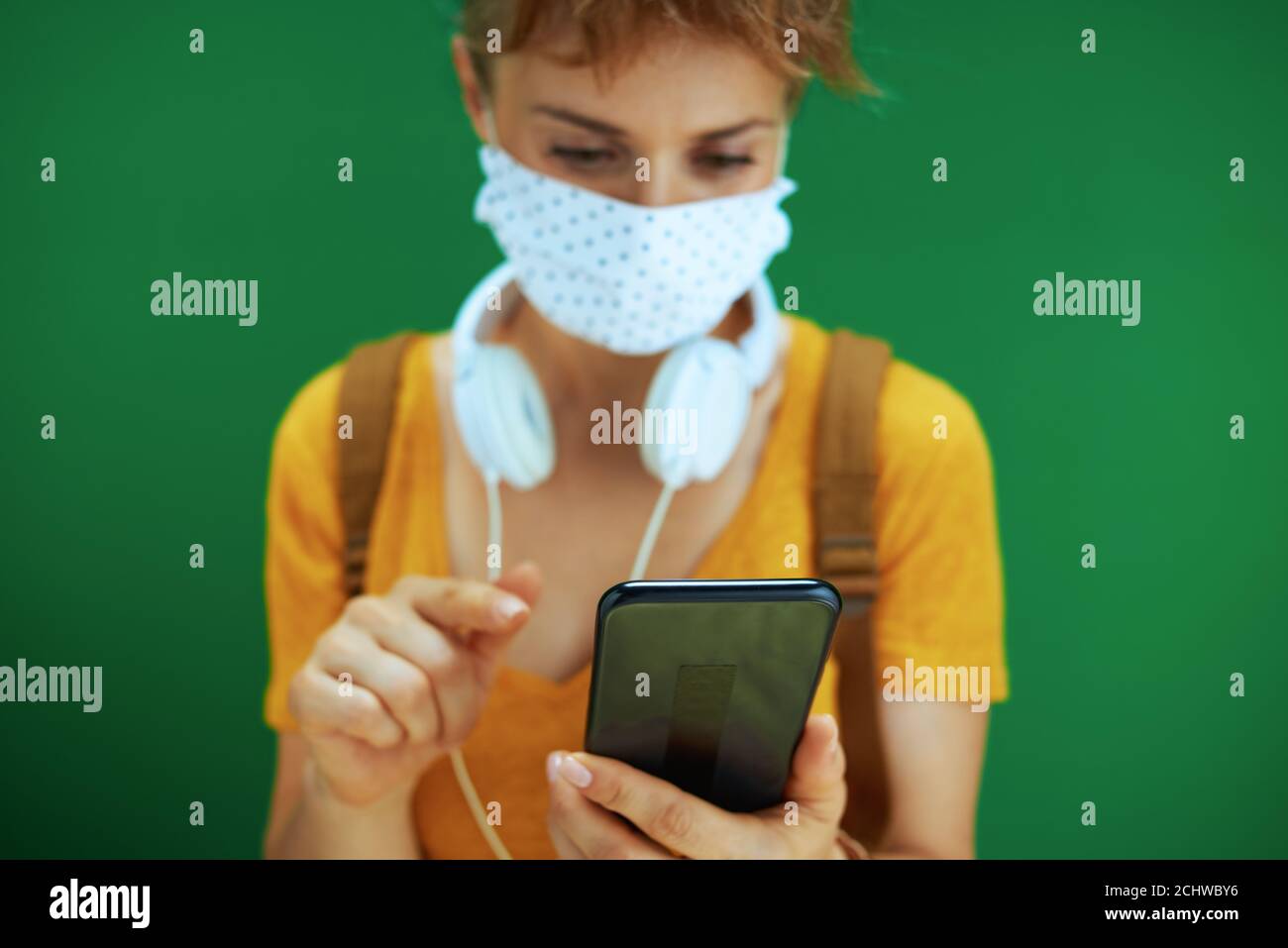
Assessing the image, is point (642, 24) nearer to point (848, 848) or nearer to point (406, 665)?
point (406, 665)

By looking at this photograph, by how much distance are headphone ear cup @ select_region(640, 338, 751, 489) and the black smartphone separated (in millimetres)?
432

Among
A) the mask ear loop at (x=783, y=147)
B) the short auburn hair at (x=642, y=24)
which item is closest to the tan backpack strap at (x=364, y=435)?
the short auburn hair at (x=642, y=24)

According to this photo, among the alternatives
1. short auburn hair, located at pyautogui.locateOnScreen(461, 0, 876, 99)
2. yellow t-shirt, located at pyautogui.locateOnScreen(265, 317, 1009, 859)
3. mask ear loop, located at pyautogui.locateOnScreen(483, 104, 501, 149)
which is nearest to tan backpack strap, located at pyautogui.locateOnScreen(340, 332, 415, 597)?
yellow t-shirt, located at pyautogui.locateOnScreen(265, 317, 1009, 859)

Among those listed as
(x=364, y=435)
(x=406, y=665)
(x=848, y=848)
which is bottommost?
(x=848, y=848)

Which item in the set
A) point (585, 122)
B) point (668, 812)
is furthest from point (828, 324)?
point (668, 812)

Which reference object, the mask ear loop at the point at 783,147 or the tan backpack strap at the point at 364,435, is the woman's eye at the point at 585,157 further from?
the tan backpack strap at the point at 364,435

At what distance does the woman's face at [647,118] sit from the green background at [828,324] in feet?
0.48

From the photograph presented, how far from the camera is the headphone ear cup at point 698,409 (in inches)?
63.6

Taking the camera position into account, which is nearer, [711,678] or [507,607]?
[711,678]

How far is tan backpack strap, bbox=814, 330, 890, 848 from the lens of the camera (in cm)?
159

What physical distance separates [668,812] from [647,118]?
0.81m

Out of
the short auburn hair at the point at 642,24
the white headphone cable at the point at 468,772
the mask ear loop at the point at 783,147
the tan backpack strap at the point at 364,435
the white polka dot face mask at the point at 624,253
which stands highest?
the short auburn hair at the point at 642,24

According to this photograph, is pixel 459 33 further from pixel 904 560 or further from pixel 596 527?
pixel 904 560

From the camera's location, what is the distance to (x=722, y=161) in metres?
1.54
